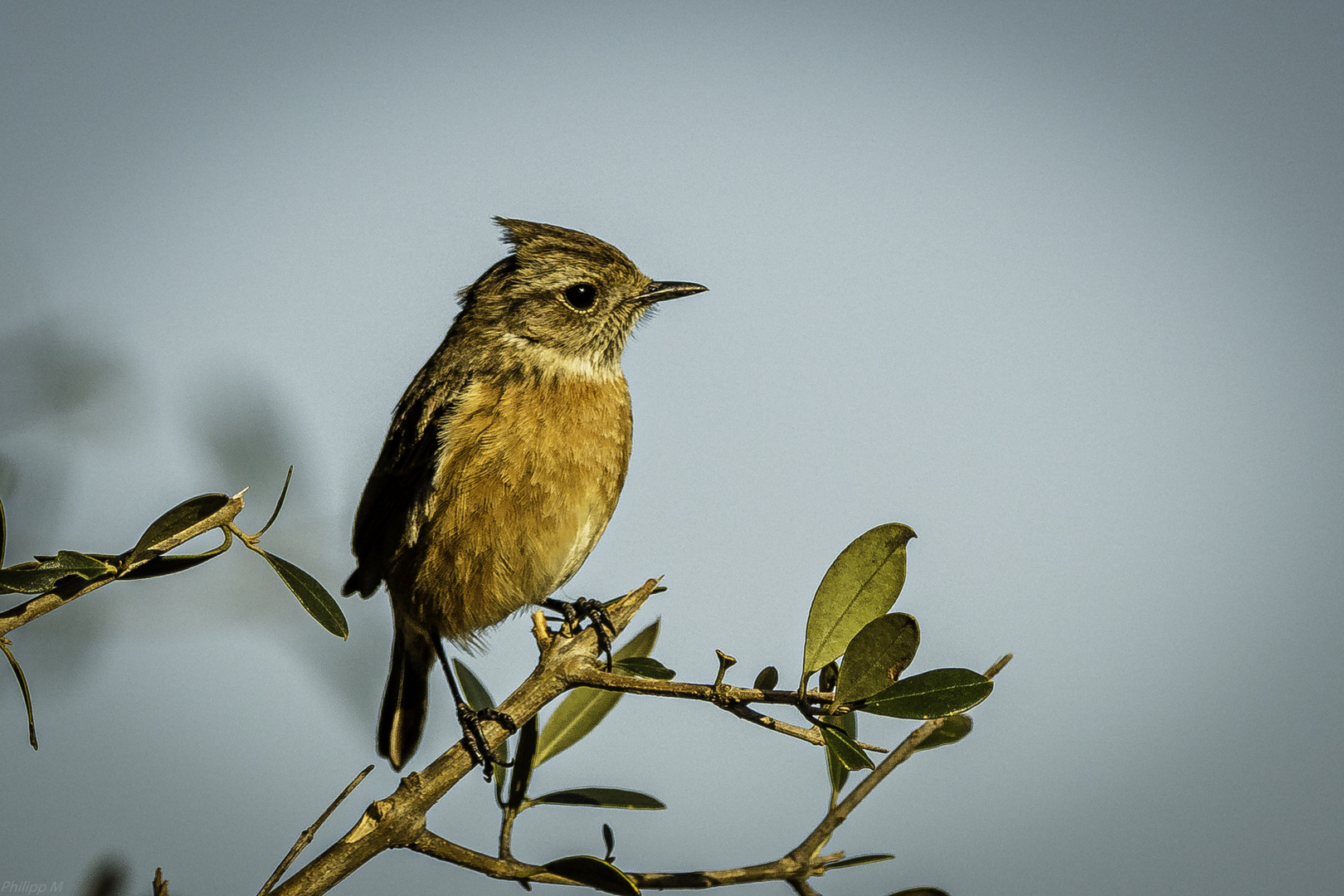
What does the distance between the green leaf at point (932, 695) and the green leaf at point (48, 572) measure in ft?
4.45

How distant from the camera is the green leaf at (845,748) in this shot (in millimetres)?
1805

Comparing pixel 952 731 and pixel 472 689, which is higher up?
pixel 952 731

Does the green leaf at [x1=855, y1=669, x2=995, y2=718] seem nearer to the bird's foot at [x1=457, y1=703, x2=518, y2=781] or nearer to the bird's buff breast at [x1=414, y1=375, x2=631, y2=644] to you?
the bird's foot at [x1=457, y1=703, x2=518, y2=781]

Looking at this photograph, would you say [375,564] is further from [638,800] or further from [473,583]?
[638,800]

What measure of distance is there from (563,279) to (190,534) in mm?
2808

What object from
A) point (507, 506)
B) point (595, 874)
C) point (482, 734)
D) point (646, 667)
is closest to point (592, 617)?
point (507, 506)

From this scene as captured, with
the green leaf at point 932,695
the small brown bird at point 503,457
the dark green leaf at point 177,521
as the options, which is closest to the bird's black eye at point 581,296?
the small brown bird at point 503,457

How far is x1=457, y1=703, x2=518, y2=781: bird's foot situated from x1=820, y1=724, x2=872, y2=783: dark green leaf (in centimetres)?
84

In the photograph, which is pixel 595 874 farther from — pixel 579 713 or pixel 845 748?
pixel 579 713

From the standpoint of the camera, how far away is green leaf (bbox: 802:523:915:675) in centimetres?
203

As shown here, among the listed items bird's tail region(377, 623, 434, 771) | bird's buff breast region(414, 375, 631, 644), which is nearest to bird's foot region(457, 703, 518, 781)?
bird's buff breast region(414, 375, 631, 644)

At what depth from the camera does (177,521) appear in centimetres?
203

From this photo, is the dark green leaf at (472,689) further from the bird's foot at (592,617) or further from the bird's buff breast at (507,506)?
the bird's buff breast at (507,506)

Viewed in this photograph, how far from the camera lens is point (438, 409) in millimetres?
4133
